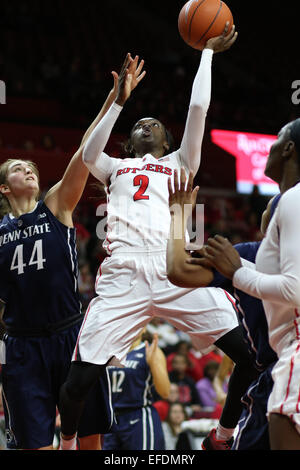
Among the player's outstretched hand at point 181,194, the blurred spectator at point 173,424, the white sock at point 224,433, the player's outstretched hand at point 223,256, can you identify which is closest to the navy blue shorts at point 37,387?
the white sock at point 224,433

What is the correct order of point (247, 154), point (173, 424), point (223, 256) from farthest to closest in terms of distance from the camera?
point (247, 154), point (173, 424), point (223, 256)

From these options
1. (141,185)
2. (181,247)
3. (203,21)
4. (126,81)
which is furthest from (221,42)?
(181,247)

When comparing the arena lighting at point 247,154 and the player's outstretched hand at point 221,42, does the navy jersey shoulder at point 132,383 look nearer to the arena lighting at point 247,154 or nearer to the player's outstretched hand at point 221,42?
the player's outstretched hand at point 221,42

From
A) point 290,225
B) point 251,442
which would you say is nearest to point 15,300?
point 251,442

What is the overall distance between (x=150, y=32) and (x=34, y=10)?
3.95 meters

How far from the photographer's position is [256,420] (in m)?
2.86

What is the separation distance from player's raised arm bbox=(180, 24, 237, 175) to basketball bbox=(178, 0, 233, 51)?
0.16 feet

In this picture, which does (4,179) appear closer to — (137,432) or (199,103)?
(199,103)

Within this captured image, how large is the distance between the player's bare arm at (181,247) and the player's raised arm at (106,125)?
1.15 meters

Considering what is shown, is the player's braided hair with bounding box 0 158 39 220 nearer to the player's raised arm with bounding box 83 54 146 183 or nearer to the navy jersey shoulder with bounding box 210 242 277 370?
the player's raised arm with bounding box 83 54 146 183

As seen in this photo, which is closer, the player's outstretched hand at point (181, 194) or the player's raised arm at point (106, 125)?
the player's outstretched hand at point (181, 194)

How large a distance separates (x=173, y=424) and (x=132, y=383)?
130cm

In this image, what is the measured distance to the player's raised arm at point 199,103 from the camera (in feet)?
12.6

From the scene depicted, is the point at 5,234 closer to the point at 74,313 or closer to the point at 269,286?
the point at 74,313
